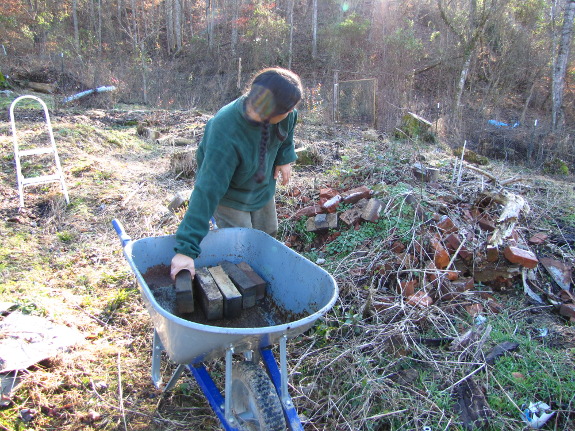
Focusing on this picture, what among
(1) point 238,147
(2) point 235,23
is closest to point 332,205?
(1) point 238,147

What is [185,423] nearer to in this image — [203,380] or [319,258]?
[203,380]

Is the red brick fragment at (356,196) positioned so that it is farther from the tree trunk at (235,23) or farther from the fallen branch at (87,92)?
the tree trunk at (235,23)

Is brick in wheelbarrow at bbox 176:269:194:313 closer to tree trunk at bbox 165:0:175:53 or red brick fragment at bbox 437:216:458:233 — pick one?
red brick fragment at bbox 437:216:458:233

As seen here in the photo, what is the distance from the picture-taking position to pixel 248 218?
2.39 meters

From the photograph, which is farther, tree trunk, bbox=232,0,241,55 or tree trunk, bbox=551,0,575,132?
tree trunk, bbox=232,0,241,55

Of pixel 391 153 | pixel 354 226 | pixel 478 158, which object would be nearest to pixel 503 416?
pixel 354 226

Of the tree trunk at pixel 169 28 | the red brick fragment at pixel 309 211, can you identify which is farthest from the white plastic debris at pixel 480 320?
the tree trunk at pixel 169 28

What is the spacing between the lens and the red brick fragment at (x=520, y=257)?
3027 mm

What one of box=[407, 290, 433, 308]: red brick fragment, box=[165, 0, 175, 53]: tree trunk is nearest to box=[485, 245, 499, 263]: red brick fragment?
box=[407, 290, 433, 308]: red brick fragment

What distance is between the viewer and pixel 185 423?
6.72 ft

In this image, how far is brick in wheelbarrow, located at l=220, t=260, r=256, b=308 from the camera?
1.90 metres

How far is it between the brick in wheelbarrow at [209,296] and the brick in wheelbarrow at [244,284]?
0.40ft

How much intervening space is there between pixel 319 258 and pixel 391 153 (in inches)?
92.4

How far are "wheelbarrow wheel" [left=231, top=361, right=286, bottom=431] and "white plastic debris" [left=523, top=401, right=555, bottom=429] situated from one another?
4.49 ft
